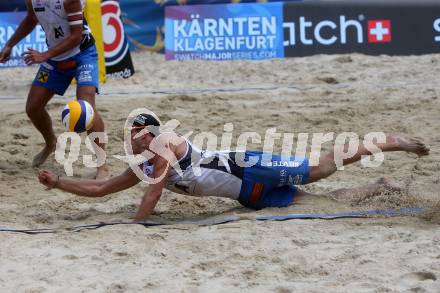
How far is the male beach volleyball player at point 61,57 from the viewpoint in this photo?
22.0ft

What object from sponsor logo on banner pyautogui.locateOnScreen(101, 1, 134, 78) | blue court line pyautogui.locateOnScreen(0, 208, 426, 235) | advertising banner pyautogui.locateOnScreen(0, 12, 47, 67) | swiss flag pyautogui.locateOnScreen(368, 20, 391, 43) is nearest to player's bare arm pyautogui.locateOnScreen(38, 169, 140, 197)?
blue court line pyautogui.locateOnScreen(0, 208, 426, 235)

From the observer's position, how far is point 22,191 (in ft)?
21.4

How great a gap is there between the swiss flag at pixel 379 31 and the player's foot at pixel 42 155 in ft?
19.3

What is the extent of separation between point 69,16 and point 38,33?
18.4 ft

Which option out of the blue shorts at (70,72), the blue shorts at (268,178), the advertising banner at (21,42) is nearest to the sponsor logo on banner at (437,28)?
the advertising banner at (21,42)

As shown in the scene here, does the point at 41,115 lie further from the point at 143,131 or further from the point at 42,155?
the point at 143,131

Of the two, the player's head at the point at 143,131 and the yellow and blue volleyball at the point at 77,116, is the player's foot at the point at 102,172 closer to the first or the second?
the yellow and blue volleyball at the point at 77,116

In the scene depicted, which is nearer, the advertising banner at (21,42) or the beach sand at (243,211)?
the beach sand at (243,211)

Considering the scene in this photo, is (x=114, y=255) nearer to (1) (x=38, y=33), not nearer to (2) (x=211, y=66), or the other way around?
(2) (x=211, y=66)

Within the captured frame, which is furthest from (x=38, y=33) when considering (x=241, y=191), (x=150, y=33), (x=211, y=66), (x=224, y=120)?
(x=241, y=191)

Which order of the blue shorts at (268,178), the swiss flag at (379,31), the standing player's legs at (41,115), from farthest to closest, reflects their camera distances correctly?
the swiss flag at (379,31)
the standing player's legs at (41,115)
the blue shorts at (268,178)

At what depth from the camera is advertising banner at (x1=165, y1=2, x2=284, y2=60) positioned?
468 inches

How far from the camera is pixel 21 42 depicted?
39.6 ft

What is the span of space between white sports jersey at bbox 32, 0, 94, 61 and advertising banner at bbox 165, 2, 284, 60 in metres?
5.07
